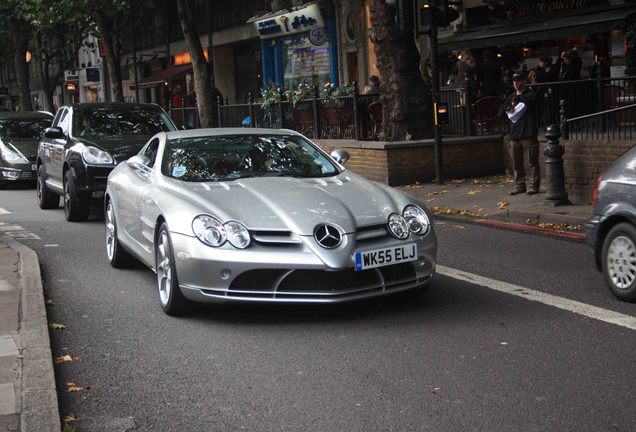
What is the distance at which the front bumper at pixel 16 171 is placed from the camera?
20438 millimetres

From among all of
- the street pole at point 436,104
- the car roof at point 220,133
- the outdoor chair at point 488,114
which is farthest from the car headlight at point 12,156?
the car roof at point 220,133

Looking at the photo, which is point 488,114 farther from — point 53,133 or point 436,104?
point 53,133

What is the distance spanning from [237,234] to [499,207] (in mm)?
7111

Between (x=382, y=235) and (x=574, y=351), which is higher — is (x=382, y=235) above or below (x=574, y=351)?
above

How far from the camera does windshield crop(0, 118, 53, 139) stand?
2158 cm

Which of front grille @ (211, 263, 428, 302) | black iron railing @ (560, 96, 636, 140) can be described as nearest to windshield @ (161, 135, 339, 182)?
front grille @ (211, 263, 428, 302)

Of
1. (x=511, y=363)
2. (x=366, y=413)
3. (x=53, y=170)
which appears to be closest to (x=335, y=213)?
(x=511, y=363)

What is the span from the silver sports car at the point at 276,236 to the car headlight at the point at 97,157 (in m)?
5.54

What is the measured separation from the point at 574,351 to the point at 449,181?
1102 centimetres

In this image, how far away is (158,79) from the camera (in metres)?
45.2

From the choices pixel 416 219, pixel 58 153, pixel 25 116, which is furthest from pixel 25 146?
pixel 416 219

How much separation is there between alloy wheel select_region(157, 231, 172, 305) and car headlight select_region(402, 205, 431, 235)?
1.80 metres

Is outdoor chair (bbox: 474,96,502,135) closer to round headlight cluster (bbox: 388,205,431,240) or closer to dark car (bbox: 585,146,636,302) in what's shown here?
dark car (bbox: 585,146,636,302)

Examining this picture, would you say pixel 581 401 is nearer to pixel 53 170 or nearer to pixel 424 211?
pixel 424 211
